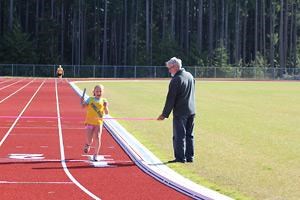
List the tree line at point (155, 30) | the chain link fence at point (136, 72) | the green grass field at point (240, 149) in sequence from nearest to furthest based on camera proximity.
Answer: the green grass field at point (240, 149), the chain link fence at point (136, 72), the tree line at point (155, 30)

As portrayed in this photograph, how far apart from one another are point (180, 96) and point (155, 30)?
7912cm

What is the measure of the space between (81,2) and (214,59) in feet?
71.0

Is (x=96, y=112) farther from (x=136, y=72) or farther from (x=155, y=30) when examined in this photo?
(x=155, y=30)

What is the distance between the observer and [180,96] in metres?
11.8

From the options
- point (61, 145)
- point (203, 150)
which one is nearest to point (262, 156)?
point (203, 150)

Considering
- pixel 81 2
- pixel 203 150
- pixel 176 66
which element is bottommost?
pixel 203 150

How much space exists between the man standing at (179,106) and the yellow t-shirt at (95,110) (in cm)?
134

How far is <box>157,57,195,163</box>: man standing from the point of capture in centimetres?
1163

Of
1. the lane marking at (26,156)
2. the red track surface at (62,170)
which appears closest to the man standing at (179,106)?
the red track surface at (62,170)

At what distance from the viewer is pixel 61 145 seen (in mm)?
14188

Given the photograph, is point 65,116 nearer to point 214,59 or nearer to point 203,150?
point 203,150

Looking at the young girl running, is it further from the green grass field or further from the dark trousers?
the dark trousers

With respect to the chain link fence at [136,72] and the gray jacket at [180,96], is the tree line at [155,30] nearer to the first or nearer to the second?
the chain link fence at [136,72]

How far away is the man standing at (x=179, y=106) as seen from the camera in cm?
1163
